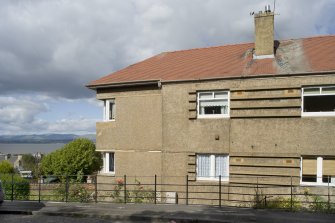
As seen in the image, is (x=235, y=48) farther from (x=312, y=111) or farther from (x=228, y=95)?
(x=312, y=111)

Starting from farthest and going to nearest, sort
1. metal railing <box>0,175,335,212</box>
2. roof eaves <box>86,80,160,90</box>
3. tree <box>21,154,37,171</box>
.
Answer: tree <box>21,154,37,171</box>, roof eaves <box>86,80,160,90</box>, metal railing <box>0,175,335,212</box>

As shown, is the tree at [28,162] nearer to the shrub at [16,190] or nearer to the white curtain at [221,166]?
the shrub at [16,190]

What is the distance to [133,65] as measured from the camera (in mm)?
24516

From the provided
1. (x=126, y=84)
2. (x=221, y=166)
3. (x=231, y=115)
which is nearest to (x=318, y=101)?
(x=231, y=115)

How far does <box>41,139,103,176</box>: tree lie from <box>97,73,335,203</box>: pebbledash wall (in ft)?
118

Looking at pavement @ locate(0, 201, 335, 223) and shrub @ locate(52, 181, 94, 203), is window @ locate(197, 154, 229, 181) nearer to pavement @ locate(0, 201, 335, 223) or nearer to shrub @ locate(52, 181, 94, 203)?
pavement @ locate(0, 201, 335, 223)

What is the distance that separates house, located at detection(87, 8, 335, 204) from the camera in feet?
57.1

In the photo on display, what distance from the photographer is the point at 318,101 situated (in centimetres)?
1741

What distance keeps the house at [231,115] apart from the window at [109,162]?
52 millimetres

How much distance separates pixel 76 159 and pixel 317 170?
43599mm

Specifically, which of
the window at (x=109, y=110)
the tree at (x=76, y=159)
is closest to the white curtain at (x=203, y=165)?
the window at (x=109, y=110)

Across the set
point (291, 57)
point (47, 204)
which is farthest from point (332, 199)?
point (47, 204)

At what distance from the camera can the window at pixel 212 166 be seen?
62.5 feet

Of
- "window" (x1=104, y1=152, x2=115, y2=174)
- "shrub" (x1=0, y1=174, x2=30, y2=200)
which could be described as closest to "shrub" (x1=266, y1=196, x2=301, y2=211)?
"window" (x1=104, y1=152, x2=115, y2=174)
